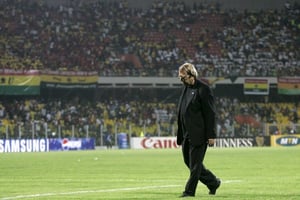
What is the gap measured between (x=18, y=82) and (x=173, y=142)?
12384 mm

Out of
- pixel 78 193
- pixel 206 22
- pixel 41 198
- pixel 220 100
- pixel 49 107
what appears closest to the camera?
pixel 41 198

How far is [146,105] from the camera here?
2606 inches

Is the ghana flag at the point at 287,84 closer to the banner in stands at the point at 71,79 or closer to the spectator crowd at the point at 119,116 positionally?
the spectator crowd at the point at 119,116

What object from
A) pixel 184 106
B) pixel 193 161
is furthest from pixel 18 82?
pixel 193 161

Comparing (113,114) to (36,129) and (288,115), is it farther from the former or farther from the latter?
(288,115)

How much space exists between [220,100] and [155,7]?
1242 centimetres

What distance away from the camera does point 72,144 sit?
58062 millimetres

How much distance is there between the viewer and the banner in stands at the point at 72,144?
56.8m

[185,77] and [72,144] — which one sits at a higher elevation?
[185,77]

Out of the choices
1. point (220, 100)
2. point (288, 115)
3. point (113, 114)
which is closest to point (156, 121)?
point (113, 114)

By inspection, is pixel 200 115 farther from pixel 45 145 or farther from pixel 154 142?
pixel 154 142

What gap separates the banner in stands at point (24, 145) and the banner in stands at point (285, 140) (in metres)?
17.2

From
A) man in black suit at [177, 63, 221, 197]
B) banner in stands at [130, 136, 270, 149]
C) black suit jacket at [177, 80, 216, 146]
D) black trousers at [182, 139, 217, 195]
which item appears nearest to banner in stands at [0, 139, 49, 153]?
banner in stands at [130, 136, 270, 149]

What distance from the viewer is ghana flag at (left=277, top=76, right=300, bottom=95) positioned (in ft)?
227
